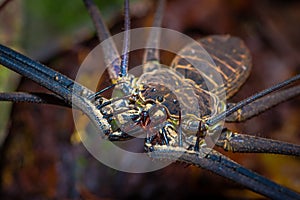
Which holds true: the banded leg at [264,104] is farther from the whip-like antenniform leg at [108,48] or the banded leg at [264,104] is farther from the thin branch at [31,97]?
Answer: the thin branch at [31,97]

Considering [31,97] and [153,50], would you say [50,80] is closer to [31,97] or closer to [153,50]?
[31,97]

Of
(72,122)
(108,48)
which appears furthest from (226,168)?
(72,122)

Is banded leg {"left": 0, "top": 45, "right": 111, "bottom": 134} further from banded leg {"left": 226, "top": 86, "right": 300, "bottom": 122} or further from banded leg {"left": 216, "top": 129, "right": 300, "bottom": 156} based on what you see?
banded leg {"left": 226, "top": 86, "right": 300, "bottom": 122}

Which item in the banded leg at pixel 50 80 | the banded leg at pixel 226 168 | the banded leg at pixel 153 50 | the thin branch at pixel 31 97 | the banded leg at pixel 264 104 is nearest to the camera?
the banded leg at pixel 226 168

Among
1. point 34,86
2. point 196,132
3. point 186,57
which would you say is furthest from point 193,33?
point 196,132

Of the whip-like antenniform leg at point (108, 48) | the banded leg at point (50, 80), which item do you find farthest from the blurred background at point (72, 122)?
the banded leg at point (50, 80)

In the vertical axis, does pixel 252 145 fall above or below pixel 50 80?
below
